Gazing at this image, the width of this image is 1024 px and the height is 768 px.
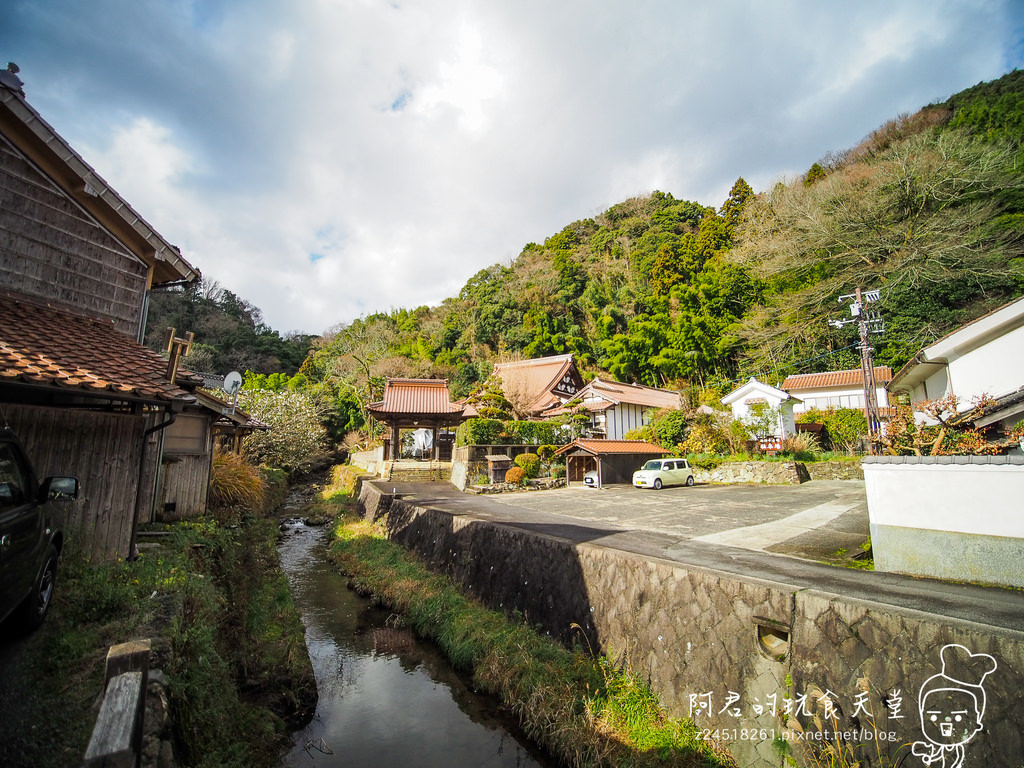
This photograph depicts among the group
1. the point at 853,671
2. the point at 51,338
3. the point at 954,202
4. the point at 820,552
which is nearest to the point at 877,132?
Result: the point at 954,202

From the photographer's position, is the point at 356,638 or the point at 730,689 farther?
the point at 356,638

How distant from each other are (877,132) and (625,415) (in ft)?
110

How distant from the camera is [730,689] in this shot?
183 inches

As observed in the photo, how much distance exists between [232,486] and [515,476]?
1091 centimetres

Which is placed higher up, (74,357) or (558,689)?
(74,357)

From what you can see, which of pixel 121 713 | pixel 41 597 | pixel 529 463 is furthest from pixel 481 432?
pixel 121 713

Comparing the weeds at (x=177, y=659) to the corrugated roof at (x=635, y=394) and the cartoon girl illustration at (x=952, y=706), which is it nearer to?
the cartoon girl illustration at (x=952, y=706)

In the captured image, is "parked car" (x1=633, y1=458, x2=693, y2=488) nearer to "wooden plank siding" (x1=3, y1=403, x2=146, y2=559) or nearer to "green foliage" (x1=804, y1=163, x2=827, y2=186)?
"wooden plank siding" (x1=3, y1=403, x2=146, y2=559)

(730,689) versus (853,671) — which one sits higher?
(853,671)

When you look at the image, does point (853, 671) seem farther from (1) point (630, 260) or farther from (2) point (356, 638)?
(1) point (630, 260)

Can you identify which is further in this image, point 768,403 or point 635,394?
point 635,394

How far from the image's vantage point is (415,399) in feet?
78.8

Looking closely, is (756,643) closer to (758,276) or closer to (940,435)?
(940,435)

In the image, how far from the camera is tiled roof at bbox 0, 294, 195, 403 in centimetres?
458
